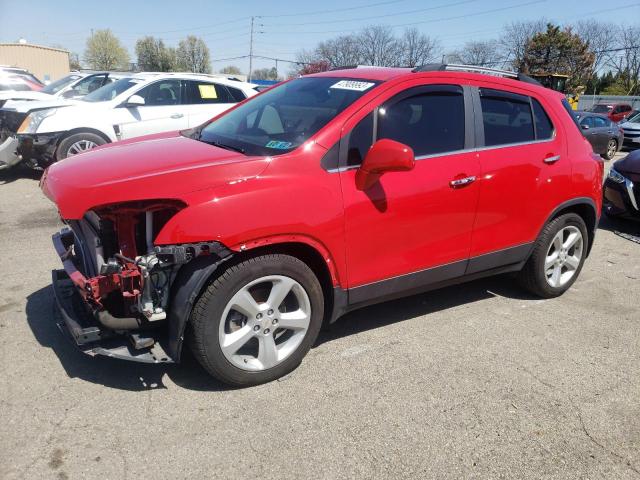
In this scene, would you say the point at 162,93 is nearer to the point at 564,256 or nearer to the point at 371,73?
the point at 371,73

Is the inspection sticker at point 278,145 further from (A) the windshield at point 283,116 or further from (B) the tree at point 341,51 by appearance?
(B) the tree at point 341,51

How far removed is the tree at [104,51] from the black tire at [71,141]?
308 feet

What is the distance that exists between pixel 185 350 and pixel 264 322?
2.43 feet

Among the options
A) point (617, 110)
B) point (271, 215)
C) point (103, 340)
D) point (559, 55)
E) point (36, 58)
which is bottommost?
→ point (103, 340)

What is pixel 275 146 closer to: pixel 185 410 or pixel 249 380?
pixel 249 380

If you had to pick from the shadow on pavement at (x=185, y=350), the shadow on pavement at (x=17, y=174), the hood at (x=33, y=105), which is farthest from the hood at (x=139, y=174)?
the shadow on pavement at (x=17, y=174)

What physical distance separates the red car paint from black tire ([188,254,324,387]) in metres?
0.13

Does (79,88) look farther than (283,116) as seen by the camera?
Yes

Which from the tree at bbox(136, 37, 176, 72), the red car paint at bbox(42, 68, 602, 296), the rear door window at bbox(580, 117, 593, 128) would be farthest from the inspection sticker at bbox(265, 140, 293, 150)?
the tree at bbox(136, 37, 176, 72)

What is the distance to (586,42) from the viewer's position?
56.6 m

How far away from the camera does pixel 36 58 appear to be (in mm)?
46531

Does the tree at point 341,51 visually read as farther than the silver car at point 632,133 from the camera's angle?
Yes

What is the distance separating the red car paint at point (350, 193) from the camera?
2.70 m

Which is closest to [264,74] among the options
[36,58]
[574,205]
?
[36,58]
